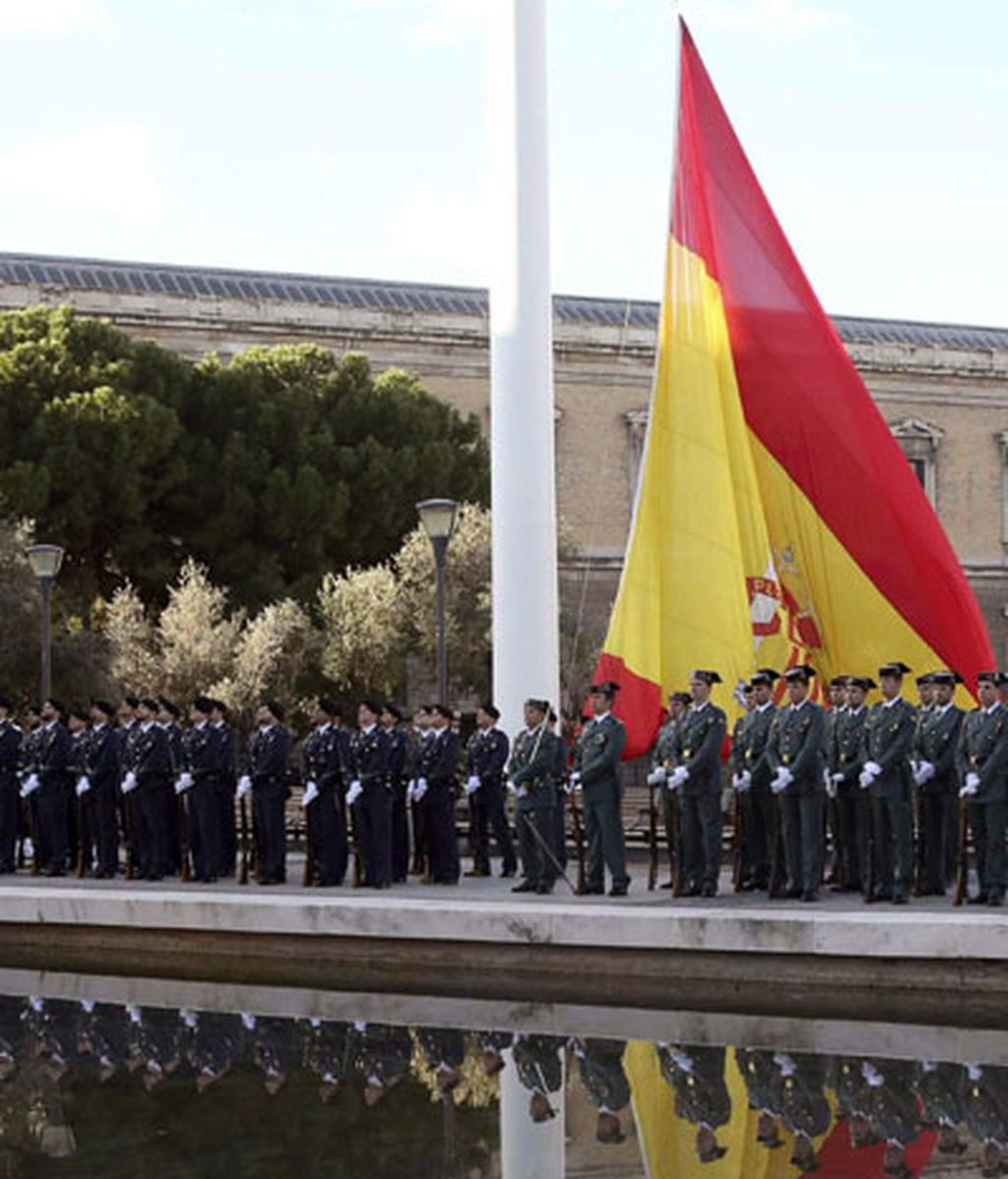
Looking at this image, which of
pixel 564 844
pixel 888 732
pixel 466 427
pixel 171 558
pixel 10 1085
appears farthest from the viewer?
pixel 466 427

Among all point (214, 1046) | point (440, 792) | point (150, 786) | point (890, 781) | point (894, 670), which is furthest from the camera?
point (150, 786)

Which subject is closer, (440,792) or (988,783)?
(988,783)

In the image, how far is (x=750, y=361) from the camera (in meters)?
17.5

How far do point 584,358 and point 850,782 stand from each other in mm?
40501

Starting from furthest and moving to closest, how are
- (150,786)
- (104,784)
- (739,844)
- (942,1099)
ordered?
(104,784)
(150,786)
(739,844)
(942,1099)

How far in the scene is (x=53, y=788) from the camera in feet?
63.6

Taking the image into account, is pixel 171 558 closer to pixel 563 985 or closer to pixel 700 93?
pixel 700 93

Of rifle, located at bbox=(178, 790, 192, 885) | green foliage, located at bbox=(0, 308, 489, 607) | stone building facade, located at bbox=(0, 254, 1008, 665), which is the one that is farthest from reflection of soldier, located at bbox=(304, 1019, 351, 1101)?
stone building facade, located at bbox=(0, 254, 1008, 665)

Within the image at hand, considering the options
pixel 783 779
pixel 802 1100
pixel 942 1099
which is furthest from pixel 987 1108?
pixel 783 779

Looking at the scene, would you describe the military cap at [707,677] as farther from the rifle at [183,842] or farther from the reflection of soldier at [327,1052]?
the rifle at [183,842]

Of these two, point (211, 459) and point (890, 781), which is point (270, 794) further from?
point (211, 459)

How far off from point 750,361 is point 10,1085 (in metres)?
8.27

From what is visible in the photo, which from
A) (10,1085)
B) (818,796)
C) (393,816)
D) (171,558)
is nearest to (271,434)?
(171,558)

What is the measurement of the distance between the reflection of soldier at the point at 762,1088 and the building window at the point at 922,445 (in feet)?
158
